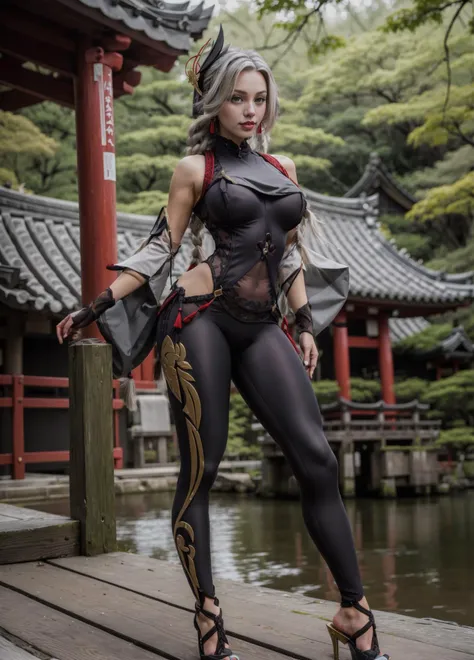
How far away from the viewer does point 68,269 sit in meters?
13.7

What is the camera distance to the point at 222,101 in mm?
2670

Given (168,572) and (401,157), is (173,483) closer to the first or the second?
(168,572)

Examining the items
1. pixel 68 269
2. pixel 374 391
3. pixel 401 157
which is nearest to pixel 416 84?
pixel 401 157

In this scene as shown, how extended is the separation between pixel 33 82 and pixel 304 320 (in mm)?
6334

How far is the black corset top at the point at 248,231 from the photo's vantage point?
260 centimetres

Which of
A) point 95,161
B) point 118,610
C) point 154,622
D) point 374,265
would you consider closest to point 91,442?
point 118,610

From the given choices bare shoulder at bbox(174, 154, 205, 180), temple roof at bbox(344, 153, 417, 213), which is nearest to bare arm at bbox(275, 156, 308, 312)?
bare shoulder at bbox(174, 154, 205, 180)

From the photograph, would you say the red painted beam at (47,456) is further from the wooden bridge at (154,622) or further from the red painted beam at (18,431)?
the wooden bridge at (154,622)

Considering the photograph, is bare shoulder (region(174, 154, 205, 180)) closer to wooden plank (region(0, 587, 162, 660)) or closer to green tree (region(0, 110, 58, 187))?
wooden plank (region(0, 587, 162, 660))

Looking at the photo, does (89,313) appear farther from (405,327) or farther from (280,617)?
(405,327)

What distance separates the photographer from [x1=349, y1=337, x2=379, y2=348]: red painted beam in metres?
17.6

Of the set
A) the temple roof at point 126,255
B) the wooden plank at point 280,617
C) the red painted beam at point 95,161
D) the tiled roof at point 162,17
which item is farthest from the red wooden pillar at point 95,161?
the wooden plank at point 280,617

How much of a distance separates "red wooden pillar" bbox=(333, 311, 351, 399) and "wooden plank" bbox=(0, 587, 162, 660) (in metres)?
13.7

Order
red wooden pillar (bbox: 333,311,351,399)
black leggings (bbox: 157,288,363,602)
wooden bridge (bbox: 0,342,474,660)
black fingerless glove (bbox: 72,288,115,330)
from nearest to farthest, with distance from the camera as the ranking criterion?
black leggings (bbox: 157,288,363,602), wooden bridge (bbox: 0,342,474,660), black fingerless glove (bbox: 72,288,115,330), red wooden pillar (bbox: 333,311,351,399)
